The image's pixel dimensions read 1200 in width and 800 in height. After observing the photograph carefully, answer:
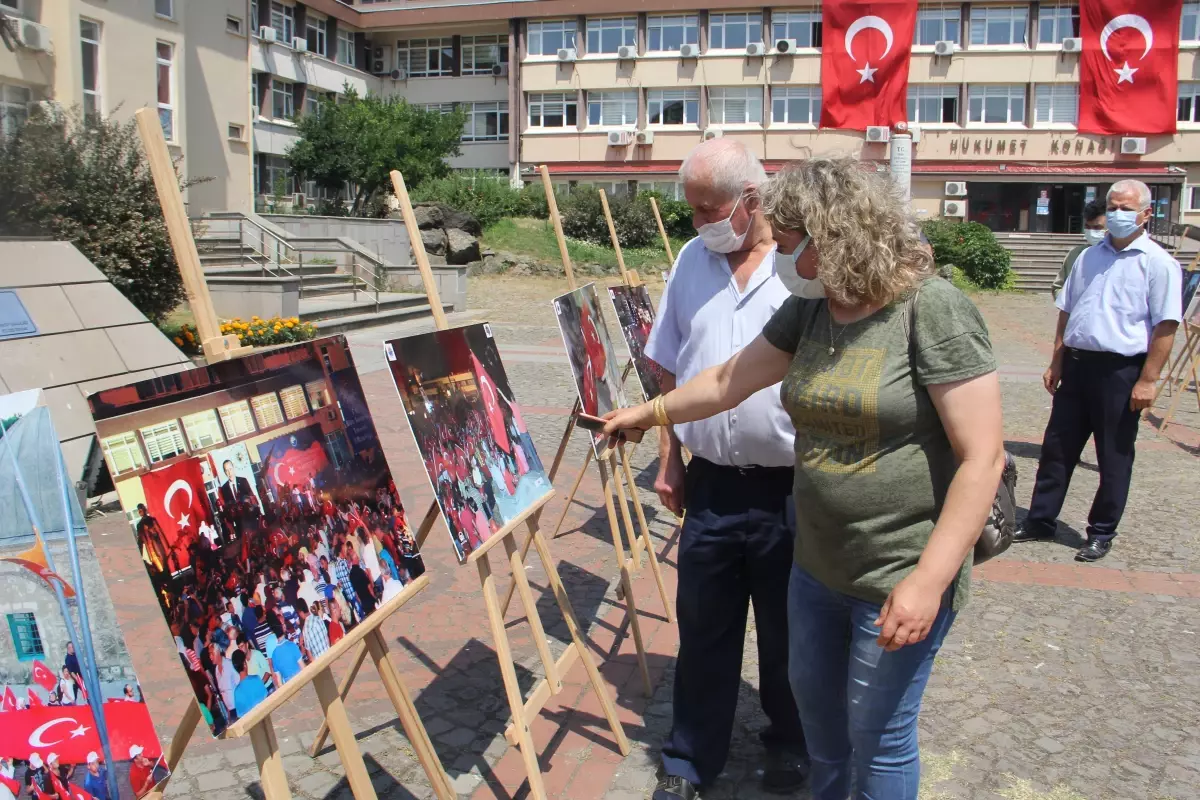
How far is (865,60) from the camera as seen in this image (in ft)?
121

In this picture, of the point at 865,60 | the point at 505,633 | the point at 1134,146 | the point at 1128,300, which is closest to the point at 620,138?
the point at 865,60

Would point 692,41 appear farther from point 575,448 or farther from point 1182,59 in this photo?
point 575,448

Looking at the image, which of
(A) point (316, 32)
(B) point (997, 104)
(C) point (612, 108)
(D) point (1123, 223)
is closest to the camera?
(D) point (1123, 223)

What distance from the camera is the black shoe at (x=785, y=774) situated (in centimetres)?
325

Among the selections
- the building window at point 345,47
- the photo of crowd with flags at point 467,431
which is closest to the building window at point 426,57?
the building window at point 345,47

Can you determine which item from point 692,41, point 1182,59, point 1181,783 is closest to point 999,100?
point 1182,59

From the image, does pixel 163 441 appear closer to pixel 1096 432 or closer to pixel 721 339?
pixel 721 339

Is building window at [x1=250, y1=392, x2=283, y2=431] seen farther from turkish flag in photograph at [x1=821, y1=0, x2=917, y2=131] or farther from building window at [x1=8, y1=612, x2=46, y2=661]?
turkish flag in photograph at [x1=821, y1=0, x2=917, y2=131]

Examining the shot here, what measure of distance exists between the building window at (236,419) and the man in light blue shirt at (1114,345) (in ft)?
16.3

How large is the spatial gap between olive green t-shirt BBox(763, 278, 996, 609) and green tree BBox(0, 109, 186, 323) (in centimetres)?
1062

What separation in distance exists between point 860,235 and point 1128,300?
4.12 m

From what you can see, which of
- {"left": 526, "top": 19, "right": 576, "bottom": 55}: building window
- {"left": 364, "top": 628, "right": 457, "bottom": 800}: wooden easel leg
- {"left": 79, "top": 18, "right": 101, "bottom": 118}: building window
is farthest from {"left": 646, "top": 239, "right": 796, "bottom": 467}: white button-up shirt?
{"left": 526, "top": 19, "right": 576, "bottom": 55}: building window

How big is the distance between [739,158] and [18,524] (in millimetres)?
2272

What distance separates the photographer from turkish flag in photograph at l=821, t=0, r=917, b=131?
35.9 meters
